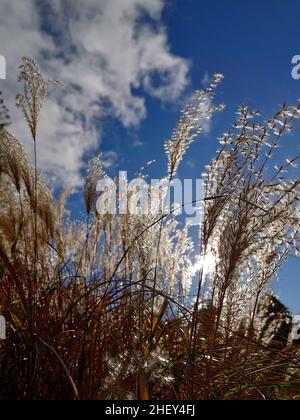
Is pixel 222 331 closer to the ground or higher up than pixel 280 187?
closer to the ground

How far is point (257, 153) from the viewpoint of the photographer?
259 centimetres

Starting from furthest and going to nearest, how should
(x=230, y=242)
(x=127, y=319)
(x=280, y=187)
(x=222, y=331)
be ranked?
(x=222, y=331) → (x=127, y=319) → (x=280, y=187) → (x=230, y=242)

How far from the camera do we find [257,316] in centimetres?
410

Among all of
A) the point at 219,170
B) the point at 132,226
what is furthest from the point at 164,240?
the point at 219,170

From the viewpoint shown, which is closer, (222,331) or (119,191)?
(222,331)

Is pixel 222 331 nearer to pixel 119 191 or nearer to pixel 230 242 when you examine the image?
pixel 230 242

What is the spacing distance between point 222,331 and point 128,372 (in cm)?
122

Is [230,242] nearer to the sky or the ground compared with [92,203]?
nearer to the ground

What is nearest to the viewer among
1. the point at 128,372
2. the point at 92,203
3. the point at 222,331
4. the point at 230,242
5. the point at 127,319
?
the point at 128,372

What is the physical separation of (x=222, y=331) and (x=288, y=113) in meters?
1.37
